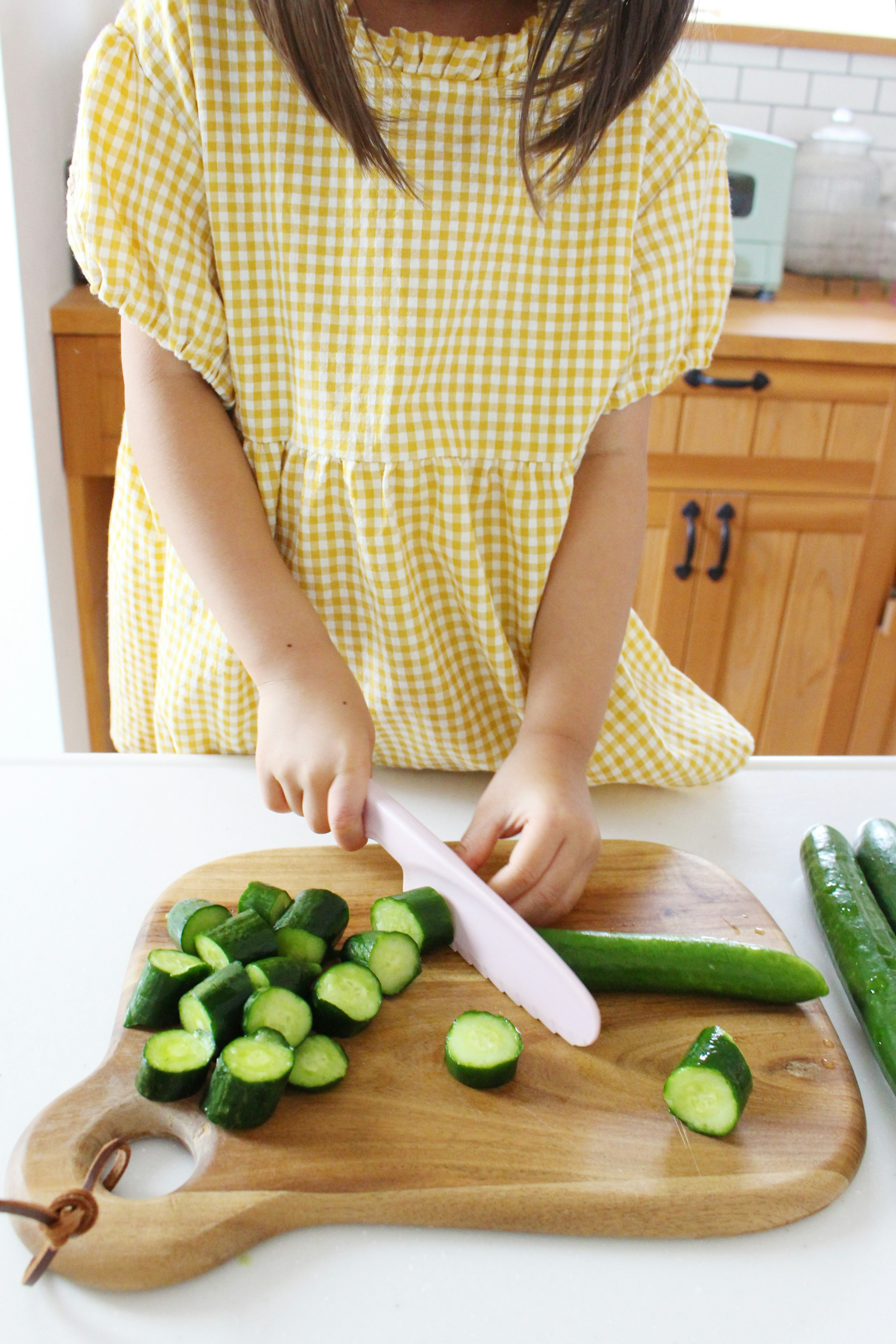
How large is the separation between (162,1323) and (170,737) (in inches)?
21.4

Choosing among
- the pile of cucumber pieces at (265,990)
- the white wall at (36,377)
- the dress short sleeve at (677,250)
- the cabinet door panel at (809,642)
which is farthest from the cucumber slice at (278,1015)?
the cabinet door panel at (809,642)

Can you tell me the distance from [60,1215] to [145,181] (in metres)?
0.65

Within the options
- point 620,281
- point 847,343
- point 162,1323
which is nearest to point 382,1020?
point 162,1323

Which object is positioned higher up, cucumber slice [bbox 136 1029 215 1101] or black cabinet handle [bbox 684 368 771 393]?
black cabinet handle [bbox 684 368 771 393]

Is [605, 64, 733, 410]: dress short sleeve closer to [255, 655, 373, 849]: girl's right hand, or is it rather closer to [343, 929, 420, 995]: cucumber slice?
[255, 655, 373, 849]: girl's right hand

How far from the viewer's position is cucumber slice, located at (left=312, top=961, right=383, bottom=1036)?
60 centimetres

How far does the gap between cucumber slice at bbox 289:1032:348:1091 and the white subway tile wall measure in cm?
229

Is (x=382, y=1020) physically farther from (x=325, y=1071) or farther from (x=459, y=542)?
→ (x=459, y=542)

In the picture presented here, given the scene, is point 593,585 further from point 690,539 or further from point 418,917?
point 690,539

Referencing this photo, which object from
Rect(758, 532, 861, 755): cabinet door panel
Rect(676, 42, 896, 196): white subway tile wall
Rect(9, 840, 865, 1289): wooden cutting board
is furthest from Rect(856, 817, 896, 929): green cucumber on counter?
Rect(676, 42, 896, 196): white subway tile wall

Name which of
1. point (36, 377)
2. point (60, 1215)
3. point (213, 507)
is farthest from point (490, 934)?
point (36, 377)

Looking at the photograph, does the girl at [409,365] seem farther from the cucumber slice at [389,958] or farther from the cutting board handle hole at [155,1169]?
the cutting board handle hole at [155,1169]

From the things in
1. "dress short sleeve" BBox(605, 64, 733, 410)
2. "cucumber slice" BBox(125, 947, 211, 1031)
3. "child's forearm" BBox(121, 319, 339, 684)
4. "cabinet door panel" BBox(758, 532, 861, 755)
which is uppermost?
"dress short sleeve" BBox(605, 64, 733, 410)

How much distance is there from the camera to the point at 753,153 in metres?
2.03
